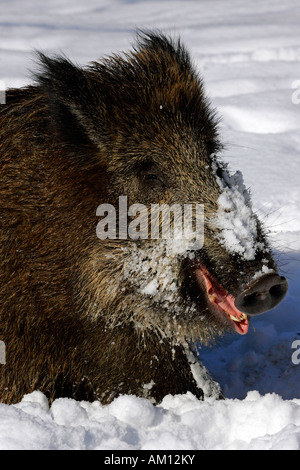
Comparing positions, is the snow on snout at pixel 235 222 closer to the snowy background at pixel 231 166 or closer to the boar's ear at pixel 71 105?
the snowy background at pixel 231 166

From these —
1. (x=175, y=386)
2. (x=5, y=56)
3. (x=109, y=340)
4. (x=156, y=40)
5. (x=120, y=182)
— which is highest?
(x=5, y=56)

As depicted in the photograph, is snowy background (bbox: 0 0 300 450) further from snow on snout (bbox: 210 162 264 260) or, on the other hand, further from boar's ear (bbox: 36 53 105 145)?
boar's ear (bbox: 36 53 105 145)

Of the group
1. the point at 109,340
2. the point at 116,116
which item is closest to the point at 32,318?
the point at 109,340

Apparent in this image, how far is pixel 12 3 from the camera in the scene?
1299 cm

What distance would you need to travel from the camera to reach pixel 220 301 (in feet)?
9.57

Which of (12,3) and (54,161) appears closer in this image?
(54,161)

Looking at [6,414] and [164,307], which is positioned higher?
[164,307]

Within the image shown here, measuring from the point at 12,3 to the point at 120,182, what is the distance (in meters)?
11.0

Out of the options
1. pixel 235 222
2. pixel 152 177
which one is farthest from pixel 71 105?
pixel 235 222

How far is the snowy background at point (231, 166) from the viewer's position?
2467 mm

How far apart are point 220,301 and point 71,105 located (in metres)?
1.04

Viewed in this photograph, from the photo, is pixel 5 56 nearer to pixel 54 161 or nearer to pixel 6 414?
pixel 54 161

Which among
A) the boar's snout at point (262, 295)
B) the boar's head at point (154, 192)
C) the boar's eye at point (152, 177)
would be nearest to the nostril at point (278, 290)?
the boar's snout at point (262, 295)

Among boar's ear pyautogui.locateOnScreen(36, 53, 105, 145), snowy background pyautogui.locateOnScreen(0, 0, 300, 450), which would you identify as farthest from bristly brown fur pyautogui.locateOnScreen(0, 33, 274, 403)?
snowy background pyautogui.locateOnScreen(0, 0, 300, 450)
